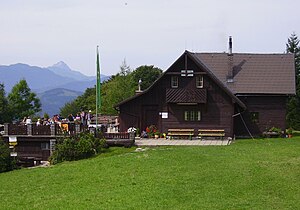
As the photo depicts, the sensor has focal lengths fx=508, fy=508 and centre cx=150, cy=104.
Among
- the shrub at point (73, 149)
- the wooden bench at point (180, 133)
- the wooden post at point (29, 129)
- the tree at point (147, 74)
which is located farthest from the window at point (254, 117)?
the tree at point (147, 74)

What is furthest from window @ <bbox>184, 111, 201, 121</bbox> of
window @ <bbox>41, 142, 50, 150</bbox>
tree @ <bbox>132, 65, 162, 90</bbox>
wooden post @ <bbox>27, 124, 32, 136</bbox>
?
tree @ <bbox>132, 65, 162, 90</bbox>

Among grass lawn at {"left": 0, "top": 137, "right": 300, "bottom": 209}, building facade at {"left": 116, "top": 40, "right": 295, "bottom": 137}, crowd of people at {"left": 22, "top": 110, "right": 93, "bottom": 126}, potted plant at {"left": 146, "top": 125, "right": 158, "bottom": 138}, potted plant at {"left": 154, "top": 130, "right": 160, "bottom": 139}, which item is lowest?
grass lawn at {"left": 0, "top": 137, "right": 300, "bottom": 209}

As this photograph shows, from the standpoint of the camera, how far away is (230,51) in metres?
38.1

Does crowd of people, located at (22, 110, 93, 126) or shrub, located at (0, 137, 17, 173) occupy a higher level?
crowd of people, located at (22, 110, 93, 126)

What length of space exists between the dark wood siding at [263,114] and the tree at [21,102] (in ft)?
111

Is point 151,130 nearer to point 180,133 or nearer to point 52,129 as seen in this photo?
point 180,133

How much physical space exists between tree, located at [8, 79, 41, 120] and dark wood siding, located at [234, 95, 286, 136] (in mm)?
33935

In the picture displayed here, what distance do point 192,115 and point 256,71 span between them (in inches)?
262

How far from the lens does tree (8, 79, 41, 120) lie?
62.9 metres

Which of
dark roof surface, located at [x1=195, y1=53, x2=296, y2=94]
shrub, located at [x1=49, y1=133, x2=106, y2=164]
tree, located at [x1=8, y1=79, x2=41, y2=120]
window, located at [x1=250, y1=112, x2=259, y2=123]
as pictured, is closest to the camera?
shrub, located at [x1=49, y1=133, x2=106, y2=164]

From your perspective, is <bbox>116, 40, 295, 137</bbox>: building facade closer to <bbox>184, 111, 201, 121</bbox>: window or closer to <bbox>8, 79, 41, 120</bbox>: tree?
<bbox>184, 111, 201, 121</bbox>: window

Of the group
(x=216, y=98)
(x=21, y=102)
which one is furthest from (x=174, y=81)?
(x=21, y=102)

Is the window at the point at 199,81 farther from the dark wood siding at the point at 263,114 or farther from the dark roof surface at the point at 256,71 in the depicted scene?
the dark wood siding at the point at 263,114

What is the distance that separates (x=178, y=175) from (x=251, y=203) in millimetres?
4537
